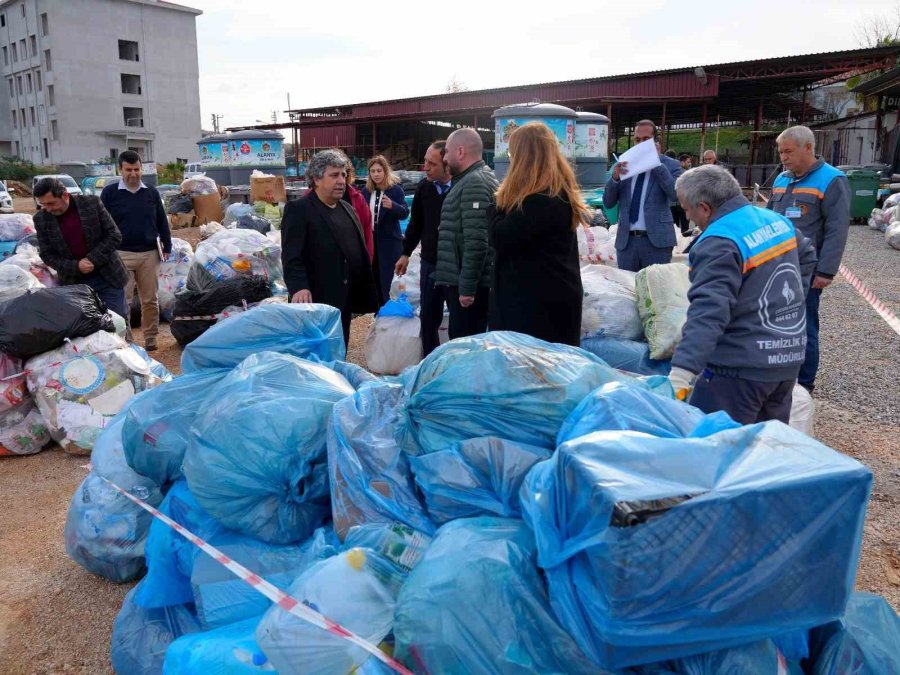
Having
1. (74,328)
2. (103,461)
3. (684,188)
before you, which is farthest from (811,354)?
(74,328)

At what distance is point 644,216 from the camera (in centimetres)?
508

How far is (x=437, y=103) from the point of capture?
1037 inches

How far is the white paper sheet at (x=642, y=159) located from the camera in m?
5.00

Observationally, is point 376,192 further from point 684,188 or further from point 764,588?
point 764,588

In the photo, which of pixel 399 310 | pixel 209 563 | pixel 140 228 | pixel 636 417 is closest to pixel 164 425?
pixel 209 563

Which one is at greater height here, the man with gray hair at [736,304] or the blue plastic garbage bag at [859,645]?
the man with gray hair at [736,304]

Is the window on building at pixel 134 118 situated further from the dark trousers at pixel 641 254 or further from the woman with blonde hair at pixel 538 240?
the woman with blonde hair at pixel 538 240

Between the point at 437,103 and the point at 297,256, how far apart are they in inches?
943

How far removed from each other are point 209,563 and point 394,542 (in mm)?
711

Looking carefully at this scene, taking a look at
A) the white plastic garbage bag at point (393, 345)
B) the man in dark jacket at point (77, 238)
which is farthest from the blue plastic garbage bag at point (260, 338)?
the man in dark jacket at point (77, 238)

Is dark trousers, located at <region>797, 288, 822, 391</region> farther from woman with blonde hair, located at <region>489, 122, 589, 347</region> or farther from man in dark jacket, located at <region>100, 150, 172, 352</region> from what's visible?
man in dark jacket, located at <region>100, 150, 172, 352</region>

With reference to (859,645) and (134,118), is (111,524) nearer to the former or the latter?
(859,645)

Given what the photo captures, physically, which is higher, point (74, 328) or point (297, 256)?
point (297, 256)

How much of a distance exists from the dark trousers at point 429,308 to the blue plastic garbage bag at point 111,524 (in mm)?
2299
